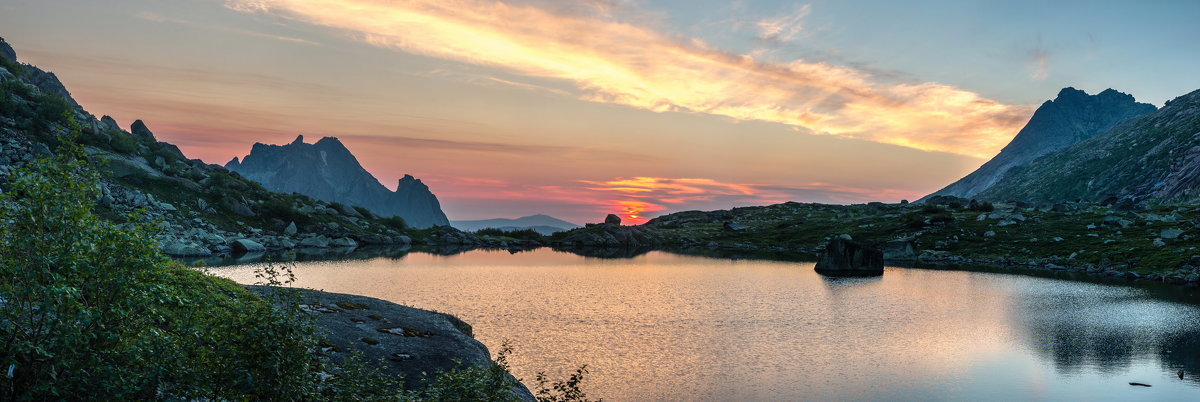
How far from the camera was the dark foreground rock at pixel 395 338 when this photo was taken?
26641 millimetres

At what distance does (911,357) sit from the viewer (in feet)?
133

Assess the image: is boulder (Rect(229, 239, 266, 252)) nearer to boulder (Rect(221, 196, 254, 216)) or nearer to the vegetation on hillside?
boulder (Rect(221, 196, 254, 216))

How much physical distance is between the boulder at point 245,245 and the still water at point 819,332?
28475 mm

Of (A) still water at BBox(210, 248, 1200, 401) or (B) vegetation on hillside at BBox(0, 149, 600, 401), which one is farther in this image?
(A) still water at BBox(210, 248, 1200, 401)

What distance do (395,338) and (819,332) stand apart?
33.6 metres

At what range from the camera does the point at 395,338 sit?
31.0 meters

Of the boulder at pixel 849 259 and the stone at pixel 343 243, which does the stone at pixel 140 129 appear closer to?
the stone at pixel 343 243

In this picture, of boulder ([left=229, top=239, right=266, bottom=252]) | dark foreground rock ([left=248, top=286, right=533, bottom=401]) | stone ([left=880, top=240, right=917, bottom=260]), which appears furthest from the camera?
stone ([left=880, top=240, right=917, bottom=260])

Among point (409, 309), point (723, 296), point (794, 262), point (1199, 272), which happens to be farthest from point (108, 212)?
point (1199, 272)

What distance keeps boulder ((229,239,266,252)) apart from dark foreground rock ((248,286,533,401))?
83038 mm

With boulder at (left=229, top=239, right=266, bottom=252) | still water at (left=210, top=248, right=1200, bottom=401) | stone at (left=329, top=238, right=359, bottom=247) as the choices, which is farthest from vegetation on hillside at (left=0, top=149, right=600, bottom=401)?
stone at (left=329, top=238, right=359, bottom=247)

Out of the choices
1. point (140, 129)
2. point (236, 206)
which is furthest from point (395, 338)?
point (140, 129)

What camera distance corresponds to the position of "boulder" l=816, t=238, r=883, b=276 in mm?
107250

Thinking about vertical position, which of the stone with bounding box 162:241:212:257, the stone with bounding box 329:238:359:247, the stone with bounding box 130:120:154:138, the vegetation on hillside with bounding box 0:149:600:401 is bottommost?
the stone with bounding box 162:241:212:257
